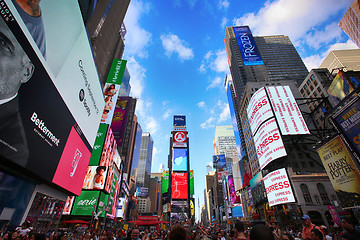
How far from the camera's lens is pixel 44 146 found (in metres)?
8.83

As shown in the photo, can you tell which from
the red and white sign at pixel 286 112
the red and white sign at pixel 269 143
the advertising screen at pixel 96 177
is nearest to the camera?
the red and white sign at pixel 269 143

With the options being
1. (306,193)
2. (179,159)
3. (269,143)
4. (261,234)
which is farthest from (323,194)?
(261,234)

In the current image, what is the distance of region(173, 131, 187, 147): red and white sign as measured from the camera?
165ft

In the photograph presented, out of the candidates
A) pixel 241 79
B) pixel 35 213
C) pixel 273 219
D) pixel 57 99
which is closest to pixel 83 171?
pixel 35 213

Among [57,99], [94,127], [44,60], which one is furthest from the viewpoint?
[94,127]

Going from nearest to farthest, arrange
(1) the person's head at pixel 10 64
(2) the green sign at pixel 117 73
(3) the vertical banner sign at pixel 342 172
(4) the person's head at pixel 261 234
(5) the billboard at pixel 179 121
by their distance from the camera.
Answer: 1. (4) the person's head at pixel 261 234
2. (1) the person's head at pixel 10 64
3. (3) the vertical banner sign at pixel 342 172
4. (2) the green sign at pixel 117 73
5. (5) the billboard at pixel 179 121

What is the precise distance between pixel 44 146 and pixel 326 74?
75847mm

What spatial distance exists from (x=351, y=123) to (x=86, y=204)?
34.4 meters

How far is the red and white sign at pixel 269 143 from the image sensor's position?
18775mm

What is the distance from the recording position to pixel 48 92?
8805 millimetres

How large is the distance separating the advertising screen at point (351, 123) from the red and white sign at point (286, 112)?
845cm

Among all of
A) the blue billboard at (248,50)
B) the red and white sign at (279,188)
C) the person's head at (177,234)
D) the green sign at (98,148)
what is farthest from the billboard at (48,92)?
the blue billboard at (248,50)

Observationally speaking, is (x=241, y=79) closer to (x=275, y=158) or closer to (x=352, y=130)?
(x=275, y=158)

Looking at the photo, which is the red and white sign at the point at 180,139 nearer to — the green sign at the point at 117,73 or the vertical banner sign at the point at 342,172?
the green sign at the point at 117,73
